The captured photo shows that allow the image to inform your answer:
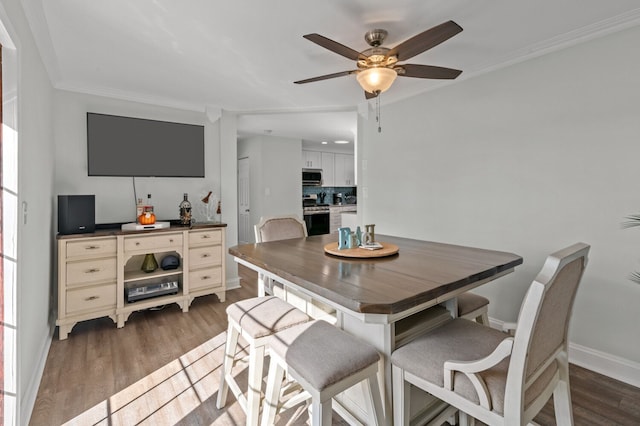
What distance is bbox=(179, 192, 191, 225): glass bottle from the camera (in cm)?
334

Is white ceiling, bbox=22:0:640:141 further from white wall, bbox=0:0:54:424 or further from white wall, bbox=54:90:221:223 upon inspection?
white wall, bbox=0:0:54:424

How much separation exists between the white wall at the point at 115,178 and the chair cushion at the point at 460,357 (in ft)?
10.3

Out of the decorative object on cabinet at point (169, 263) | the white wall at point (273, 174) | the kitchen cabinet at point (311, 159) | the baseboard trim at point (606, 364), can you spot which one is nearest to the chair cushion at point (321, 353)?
the baseboard trim at point (606, 364)

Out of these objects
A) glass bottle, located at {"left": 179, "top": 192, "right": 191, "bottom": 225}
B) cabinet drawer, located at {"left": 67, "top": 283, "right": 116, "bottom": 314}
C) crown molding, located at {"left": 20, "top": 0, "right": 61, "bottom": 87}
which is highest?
crown molding, located at {"left": 20, "top": 0, "right": 61, "bottom": 87}

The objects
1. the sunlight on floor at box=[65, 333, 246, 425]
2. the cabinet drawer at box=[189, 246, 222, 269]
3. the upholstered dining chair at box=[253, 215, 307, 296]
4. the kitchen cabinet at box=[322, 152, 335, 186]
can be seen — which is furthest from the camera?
the kitchen cabinet at box=[322, 152, 335, 186]

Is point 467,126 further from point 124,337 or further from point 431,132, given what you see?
point 124,337

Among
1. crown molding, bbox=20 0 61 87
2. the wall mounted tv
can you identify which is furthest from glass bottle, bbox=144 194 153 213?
crown molding, bbox=20 0 61 87

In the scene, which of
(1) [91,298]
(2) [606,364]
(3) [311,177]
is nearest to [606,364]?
(2) [606,364]

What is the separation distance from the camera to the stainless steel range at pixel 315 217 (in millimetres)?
6691

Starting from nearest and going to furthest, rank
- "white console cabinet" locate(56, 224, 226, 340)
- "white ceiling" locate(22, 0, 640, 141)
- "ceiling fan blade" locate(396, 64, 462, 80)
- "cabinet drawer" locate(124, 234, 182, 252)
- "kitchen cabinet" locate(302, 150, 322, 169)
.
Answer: "white ceiling" locate(22, 0, 640, 141) → "ceiling fan blade" locate(396, 64, 462, 80) → "white console cabinet" locate(56, 224, 226, 340) → "cabinet drawer" locate(124, 234, 182, 252) → "kitchen cabinet" locate(302, 150, 322, 169)

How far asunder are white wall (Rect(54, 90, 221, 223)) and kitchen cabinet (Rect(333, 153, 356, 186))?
13.1 feet

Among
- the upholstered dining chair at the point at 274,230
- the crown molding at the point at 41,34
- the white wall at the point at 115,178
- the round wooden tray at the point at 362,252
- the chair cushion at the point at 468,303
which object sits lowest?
the chair cushion at the point at 468,303

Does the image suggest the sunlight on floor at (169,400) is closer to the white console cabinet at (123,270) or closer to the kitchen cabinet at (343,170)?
the white console cabinet at (123,270)

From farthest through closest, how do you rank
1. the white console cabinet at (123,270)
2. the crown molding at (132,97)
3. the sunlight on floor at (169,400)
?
1. the crown molding at (132,97)
2. the white console cabinet at (123,270)
3. the sunlight on floor at (169,400)
